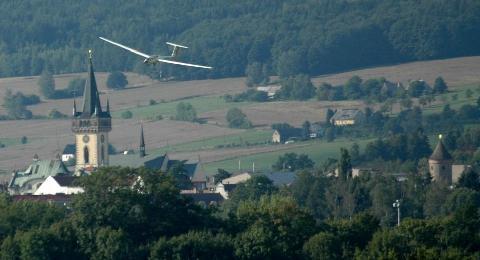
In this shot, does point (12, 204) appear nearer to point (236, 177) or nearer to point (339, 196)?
point (339, 196)

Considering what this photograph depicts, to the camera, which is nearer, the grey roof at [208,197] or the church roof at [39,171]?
the grey roof at [208,197]

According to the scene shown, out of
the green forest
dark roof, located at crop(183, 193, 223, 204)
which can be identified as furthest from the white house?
the green forest

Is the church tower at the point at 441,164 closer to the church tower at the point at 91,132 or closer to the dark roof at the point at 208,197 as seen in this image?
the dark roof at the point at 208,197

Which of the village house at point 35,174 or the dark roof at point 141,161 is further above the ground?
the dark roof at point 141,161

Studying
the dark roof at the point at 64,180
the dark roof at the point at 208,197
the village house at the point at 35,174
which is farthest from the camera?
the village house at the point at 35,174

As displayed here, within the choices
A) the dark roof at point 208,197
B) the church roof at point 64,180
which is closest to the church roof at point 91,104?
the church roof at point 64,180

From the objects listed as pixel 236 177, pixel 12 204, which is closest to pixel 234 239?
pixel 12 204

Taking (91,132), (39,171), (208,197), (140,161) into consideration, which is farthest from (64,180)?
(91,132)
